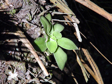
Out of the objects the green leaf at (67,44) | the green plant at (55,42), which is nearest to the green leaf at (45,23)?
the green plant at (55,42)

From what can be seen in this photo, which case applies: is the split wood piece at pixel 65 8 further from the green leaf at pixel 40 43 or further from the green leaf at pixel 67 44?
the green leaf at pixel 40 43

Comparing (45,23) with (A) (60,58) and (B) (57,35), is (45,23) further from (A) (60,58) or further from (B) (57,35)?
(A) (60,58)

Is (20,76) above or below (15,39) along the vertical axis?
below

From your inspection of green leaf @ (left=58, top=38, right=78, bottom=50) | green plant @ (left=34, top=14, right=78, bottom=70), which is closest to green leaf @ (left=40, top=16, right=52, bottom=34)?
green plant @ (left=34, top=14, right=78, bottom=70)

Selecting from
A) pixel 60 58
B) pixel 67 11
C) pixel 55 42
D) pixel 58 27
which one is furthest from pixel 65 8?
pixel 60 58

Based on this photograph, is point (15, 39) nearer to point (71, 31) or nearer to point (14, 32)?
point (14, 32)

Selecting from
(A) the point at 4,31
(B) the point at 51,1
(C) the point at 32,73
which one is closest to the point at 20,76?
(C) the point at 32,73

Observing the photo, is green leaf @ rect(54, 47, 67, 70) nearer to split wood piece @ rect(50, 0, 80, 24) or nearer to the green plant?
the green plant
